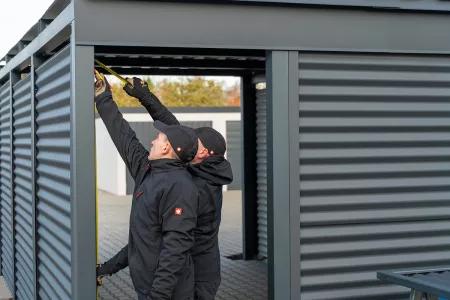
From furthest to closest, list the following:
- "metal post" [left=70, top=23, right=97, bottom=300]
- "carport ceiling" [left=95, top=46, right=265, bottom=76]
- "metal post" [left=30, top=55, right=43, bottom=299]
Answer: "carport ceiling" [left=95, top=46, right=265, bottom=76] < "metal post" [left=30, top=55, right=43, bottom=299] < "metal post" [left=70, top=23, right=97, bottom=300]

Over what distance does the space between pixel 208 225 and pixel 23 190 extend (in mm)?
3187

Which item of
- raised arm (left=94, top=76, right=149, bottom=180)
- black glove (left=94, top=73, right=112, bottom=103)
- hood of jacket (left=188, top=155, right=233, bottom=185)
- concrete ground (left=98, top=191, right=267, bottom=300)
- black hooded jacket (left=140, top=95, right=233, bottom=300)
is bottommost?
concrete ground (left=98, top=191, right=267, bottom=300)

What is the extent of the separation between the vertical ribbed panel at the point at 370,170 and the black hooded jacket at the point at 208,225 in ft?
1.80

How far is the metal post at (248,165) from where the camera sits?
10141mm

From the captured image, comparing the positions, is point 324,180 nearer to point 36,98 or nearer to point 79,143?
point 79,143

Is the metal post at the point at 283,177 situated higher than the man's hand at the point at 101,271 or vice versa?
the metal post at the point at 283,177

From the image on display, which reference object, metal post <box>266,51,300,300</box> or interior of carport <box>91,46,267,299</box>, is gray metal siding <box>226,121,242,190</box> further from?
metal post <box>266,51,300,300</box>

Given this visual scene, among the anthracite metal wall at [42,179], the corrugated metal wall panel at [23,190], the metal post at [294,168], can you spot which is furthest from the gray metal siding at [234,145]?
the metal post at [294,168]

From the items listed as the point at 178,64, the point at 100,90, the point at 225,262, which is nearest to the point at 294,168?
the point at 100,90

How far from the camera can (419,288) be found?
13.5ft

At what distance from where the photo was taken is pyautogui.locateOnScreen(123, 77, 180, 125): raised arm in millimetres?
5188

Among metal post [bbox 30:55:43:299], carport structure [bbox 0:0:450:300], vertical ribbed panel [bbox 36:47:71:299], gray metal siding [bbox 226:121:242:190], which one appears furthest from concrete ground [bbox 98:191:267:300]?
gray metal siding [bbox 226:121:242:190]

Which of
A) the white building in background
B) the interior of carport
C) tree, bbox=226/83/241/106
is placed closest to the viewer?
the interior of carport

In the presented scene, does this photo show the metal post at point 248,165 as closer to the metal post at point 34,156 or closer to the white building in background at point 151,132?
the metal post at point 34,156
